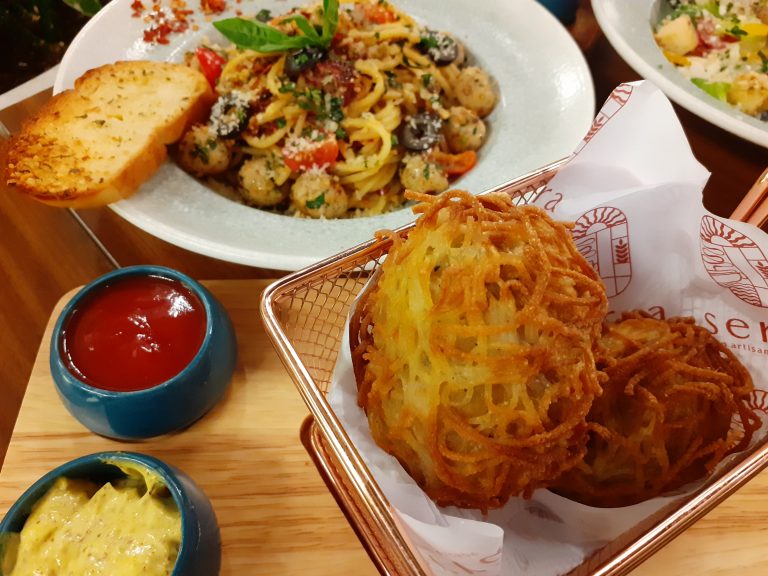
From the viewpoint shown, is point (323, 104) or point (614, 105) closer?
point (614, 105)

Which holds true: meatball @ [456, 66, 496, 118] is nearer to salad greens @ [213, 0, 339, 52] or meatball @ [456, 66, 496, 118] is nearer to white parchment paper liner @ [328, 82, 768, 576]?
salad greens @ [213, 0, 339, 52]

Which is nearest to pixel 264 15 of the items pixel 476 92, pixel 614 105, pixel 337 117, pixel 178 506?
pixel 337 117

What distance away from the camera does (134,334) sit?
3.72 feet

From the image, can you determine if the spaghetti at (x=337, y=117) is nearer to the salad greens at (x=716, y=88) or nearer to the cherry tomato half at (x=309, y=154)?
the cherry tomato half at (x=309, y=154)

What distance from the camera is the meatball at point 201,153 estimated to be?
1688 millimetres

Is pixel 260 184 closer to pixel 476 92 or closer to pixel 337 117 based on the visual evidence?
pixel 337 117

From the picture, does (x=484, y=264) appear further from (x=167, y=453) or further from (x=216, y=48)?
(x=216, y=48)

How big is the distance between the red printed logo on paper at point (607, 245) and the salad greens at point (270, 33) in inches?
43.9

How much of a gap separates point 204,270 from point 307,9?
38.5 inches

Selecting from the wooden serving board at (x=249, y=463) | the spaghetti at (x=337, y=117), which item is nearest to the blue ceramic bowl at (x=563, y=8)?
the spaghetti at (x=337, y=117)

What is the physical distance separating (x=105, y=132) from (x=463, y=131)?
961mm

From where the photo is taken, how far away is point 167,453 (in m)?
1.12

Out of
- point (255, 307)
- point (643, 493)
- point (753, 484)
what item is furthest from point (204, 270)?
point (753, 484)

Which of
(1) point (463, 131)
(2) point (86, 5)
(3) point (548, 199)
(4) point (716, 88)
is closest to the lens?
(3) point (548, 199)
